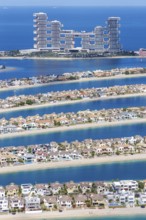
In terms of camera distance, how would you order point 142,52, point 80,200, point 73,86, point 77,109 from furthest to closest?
point 142,52
point 73,86
point 77,109
point 80,200

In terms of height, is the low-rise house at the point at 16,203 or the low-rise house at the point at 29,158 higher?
the low-rise house at the point at 29,158

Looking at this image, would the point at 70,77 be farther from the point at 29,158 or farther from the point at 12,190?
the point at 12,190

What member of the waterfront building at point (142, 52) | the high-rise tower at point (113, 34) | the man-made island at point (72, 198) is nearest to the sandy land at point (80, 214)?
the man-made island at point (72, 198)

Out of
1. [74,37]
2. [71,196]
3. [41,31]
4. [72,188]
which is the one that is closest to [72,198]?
[71,196]

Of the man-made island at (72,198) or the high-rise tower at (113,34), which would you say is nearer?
the man-made island at (72,198)

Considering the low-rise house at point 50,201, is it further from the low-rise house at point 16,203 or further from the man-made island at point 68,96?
the man-made island at point 68,96

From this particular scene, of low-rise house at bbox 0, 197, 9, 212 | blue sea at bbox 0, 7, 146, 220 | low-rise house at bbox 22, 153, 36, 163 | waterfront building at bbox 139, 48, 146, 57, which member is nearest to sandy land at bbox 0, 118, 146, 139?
blue sea at bbox 0, 7, 146, 220
